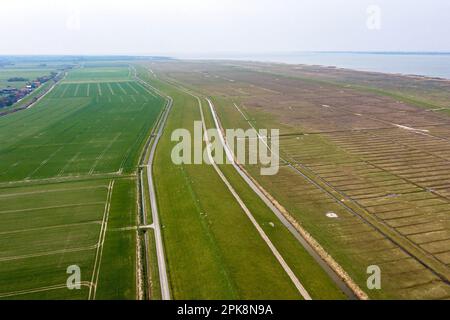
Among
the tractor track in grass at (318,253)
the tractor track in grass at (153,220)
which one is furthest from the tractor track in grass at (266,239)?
the tractor track in grass at (153,220)

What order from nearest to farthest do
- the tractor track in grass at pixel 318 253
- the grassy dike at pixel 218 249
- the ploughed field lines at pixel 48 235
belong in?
the grassy dike at pixel 218 249 → the tractor track in grass at pixel 318 253 → the ploughed field lines at pixel 48 235

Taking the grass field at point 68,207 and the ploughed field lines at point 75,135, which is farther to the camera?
the ploughed field lines at point 75,135

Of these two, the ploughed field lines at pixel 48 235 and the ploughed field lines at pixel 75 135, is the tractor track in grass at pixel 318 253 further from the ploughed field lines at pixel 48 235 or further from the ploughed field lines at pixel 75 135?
the ploughed field lines at pixel 75 135

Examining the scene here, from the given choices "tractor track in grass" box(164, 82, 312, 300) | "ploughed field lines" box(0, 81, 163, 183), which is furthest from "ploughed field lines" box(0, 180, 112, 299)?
"tractor track in grass" box(164, 82, 312, 300)

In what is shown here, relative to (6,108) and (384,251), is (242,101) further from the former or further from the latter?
(384,251)

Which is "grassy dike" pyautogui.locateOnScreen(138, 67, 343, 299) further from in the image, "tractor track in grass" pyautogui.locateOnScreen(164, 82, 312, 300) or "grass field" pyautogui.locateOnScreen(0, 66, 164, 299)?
"grass field" pyautogui.locateOnScreen(0, 66, 164, 299)

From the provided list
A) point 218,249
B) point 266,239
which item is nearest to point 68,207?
point 218,249
